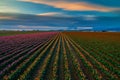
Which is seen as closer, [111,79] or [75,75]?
[111,79]

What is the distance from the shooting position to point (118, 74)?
39.6 feet

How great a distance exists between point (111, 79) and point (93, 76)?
1.11 metres

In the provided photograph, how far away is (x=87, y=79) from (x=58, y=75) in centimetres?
199

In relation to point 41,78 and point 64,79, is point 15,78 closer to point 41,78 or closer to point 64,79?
point 41,78

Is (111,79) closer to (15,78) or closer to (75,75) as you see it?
(75,75)

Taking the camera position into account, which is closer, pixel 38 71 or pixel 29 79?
pixel 29 79

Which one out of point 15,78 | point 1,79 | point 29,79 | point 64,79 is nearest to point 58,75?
point 64,79

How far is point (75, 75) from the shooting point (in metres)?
11.7

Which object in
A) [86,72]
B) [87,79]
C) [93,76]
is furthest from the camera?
[86,72]

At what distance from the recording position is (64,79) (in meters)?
10.7

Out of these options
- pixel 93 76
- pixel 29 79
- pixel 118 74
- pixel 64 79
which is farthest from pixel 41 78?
pixel 118 74

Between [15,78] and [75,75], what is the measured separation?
12.2 feet

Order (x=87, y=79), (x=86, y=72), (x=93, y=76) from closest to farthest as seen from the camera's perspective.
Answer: (x=87, y=79), (x=93, y=76), (x=86, y=72)

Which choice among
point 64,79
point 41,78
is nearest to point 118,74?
point 64,79
